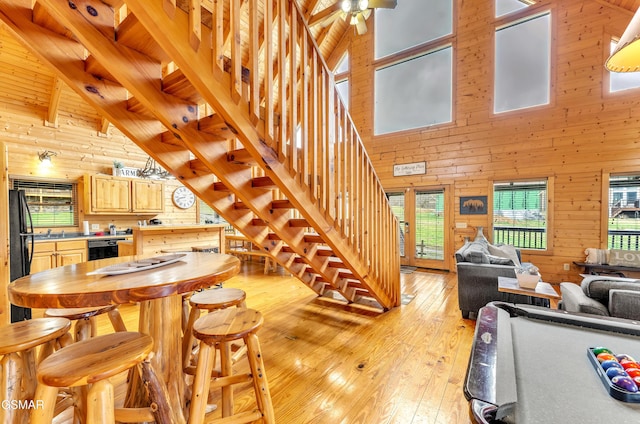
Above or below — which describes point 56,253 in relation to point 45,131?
below

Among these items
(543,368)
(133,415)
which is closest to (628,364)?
(543,368)

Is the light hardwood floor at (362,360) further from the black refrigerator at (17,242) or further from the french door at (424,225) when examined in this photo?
the french door at (424,225)

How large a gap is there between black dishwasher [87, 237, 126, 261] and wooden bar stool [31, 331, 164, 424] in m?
4.79

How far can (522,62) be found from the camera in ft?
16.9

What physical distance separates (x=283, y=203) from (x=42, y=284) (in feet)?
4.69

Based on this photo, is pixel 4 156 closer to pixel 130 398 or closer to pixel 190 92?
pixel 190 92

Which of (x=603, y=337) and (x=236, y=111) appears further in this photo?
(x=236, y=111)

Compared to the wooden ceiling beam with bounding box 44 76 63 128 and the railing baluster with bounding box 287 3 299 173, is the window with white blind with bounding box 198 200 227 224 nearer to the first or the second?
the wooden ceiling beam with bounding box 44 76 63 128

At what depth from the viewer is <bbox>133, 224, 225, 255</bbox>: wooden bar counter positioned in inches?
145

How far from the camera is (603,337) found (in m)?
1.21

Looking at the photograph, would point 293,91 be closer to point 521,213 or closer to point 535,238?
point 521,213

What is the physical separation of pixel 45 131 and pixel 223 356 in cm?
618

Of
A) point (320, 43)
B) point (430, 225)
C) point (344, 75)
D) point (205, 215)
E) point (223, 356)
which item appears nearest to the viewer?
point (223, 356)

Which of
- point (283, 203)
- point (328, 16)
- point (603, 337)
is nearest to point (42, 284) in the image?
point (283, 203)
